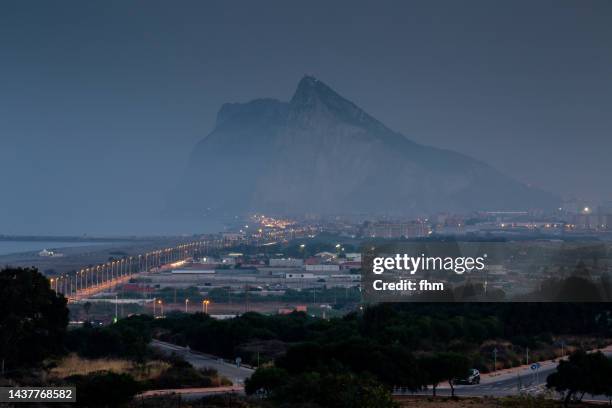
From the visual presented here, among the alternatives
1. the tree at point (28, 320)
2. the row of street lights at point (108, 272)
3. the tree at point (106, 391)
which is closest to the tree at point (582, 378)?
the tree at point (106, 391)

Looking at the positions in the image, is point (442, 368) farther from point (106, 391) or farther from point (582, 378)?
point (106, 391)

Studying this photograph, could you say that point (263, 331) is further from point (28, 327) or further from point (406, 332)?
point (28, 327)

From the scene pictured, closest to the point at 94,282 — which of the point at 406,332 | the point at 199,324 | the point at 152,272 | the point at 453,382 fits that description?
the point at 152,272

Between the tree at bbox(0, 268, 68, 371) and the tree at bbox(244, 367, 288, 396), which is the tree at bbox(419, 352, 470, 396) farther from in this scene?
the tree at bbox(0, 268, 68, 371)

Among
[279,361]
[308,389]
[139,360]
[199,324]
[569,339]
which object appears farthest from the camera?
[569,339]

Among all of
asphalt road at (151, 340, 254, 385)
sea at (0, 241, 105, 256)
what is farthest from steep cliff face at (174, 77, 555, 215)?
asphalt road at (151, 340, 254, 385)

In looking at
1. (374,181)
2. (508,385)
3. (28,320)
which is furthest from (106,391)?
(374,181)

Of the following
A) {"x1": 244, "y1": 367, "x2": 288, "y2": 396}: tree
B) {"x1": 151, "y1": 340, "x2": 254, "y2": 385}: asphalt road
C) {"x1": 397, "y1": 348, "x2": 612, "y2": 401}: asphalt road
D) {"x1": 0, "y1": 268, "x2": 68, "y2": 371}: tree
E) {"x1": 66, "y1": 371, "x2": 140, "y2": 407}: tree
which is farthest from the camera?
{"x1": 151, "y1": 340, "x2": 254, "y2": 385}: asphalt road
